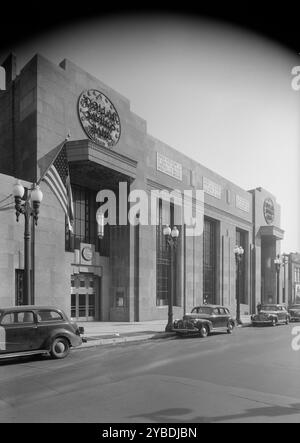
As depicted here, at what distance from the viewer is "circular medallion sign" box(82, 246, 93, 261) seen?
84.3 ft

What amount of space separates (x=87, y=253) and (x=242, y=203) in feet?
79.9

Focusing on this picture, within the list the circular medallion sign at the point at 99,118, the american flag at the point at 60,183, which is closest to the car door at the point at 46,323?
the american flag at the point at 60,183

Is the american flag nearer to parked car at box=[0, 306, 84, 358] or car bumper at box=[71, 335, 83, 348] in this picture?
parked car at box=[0, 306, 84, 358]

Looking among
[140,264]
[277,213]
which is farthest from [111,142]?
[277,213]

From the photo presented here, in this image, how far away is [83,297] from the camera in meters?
26.0

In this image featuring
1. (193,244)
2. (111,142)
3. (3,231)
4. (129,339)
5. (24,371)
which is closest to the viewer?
(24,371)

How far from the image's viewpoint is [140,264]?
2705 cm

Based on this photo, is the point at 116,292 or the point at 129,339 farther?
the point at 116,292

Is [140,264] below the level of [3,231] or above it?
below

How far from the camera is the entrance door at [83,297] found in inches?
1000

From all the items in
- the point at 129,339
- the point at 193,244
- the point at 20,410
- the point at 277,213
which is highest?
the point at 277,213

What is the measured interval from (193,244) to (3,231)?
1921 centimetres

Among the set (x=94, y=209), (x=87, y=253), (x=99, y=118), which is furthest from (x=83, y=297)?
(x=99, y=118)
